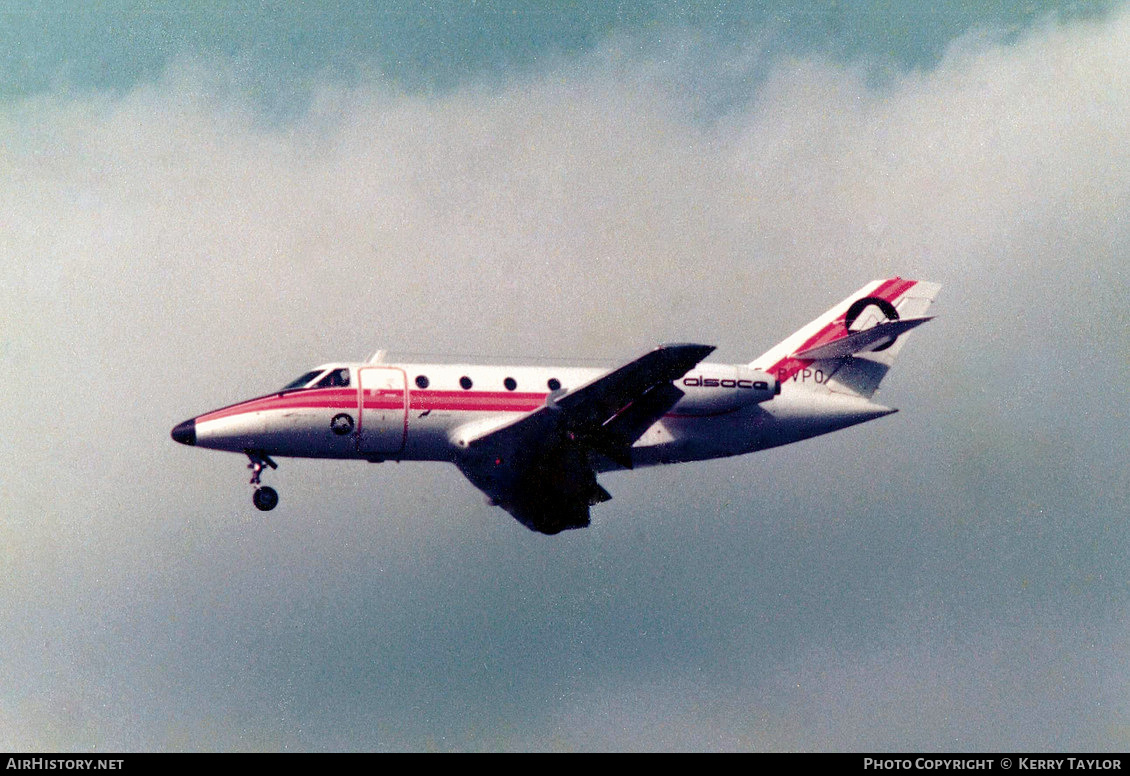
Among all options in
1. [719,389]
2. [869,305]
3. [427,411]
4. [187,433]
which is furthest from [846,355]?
[187,433]

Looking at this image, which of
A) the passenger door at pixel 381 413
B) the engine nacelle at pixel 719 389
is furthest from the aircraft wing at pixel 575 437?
the passenger door at pixel 381 413

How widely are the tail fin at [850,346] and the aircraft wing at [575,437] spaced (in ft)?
21.6

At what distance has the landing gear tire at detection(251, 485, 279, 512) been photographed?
45.1 metres

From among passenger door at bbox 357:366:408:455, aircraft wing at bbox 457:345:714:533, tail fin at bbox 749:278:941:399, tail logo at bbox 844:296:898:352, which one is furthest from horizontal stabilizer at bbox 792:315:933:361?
passenger door at bbox 357:366:408:455

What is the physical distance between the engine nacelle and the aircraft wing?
1474 mm

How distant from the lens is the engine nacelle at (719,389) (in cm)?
4553

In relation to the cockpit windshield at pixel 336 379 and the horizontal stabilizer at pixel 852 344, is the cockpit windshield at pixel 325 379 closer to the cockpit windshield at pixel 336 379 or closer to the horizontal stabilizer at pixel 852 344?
the cockpit windshield at pixel 336 379

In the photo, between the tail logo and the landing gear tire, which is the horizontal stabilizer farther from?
the landing gear tire

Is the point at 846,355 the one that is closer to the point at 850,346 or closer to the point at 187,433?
the point at 850,346

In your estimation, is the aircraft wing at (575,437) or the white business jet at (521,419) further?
the white business jet at (521,419)

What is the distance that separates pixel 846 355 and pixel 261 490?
18346 mm

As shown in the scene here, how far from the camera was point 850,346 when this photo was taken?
1922 inches
